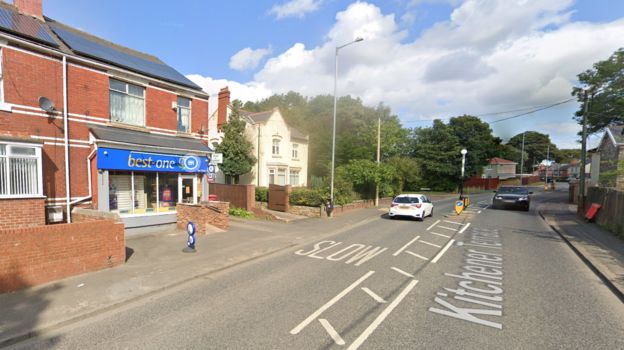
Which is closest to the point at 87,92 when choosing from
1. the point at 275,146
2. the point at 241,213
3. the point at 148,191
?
the point at 148,191

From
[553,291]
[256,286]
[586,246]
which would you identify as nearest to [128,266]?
[256,286]

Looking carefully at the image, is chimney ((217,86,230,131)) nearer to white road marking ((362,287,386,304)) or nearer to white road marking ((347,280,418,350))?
white road marking ((362,287,386,304))

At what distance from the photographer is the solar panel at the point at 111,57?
35.6ft

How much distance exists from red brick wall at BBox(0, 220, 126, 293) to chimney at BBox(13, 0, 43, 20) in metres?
9.54

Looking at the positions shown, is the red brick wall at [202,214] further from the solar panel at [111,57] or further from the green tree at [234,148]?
the green tree at [234,148]

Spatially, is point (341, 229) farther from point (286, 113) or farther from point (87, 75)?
point (286, 113)

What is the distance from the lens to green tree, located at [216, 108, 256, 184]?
23.7 m

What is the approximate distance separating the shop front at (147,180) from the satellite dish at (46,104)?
1.63 meters

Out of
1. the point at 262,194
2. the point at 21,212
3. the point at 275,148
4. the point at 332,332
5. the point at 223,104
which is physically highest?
the point at 223,104

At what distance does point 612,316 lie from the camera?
4957 mm

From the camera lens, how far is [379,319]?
4.77 m

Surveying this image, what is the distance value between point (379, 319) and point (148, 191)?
10864mm

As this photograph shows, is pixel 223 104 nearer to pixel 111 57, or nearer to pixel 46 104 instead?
pixel 111 57

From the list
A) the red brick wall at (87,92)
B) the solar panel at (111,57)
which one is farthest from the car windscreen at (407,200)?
the red brick wall at (87,92)
